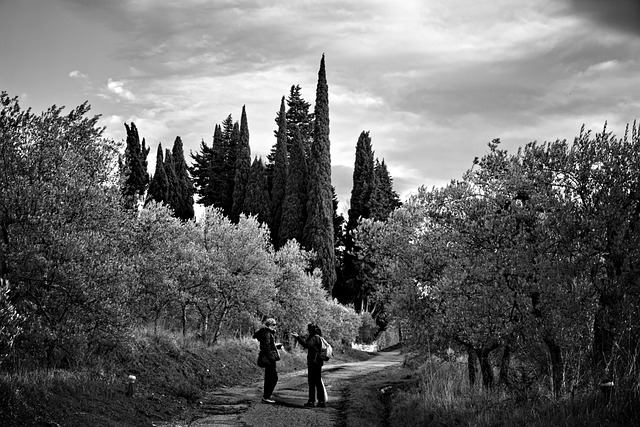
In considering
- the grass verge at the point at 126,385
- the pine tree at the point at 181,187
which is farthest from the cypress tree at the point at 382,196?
the grass verge at the point at 126,385

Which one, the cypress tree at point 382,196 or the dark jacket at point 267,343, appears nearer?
the dark jacket at point 267,343

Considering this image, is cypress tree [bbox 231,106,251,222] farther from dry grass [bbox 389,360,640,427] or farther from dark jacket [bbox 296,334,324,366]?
dry grass [bbox 389,360,640,427]

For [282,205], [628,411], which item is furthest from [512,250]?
[282,205]

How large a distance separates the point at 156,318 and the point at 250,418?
10770mm

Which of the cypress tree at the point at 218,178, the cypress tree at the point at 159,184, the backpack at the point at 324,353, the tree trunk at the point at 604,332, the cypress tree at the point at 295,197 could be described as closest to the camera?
the tree trunk at the point at 604,332

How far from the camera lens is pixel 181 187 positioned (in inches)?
2731

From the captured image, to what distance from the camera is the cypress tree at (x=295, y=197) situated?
2327 inches

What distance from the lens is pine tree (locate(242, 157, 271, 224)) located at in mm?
63969

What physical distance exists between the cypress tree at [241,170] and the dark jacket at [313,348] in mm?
50924

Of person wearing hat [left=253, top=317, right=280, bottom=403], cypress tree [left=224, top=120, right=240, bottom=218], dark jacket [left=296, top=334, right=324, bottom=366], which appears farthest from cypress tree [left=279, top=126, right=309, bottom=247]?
dark jacket [left=296, top=334, right=324, bottom=366]

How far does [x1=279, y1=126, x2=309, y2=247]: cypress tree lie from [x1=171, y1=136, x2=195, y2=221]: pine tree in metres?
11.8

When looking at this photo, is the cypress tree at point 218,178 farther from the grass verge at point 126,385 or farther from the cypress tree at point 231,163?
the grass verge at point 126,385

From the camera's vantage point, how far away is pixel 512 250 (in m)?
12.3

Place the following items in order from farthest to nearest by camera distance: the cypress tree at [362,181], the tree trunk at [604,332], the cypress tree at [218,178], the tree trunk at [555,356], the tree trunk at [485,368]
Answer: the cypress tree at [218,178] < the cypress tree at [362,181] < the tree trunk at [485,368] < the tree trunk at [555,356] < the tree trunk at [604,332]
